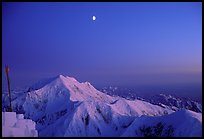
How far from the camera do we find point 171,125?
25672 millimetres

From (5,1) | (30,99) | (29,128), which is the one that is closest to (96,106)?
(30,99)

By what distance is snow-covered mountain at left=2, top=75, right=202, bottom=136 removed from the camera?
38469 millimetres

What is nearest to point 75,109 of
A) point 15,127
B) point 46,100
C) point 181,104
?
point 46,100

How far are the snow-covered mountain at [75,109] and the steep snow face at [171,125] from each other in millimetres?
728

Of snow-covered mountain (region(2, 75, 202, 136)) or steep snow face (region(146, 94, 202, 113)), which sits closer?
snow-covered mountain (region(2, 75, 202, 136))

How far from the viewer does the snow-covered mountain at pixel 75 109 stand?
126 ft

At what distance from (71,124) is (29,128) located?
26719 millimetres

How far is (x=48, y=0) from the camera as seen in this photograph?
673 centimetres

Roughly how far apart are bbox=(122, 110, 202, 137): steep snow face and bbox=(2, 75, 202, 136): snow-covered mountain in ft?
2.39

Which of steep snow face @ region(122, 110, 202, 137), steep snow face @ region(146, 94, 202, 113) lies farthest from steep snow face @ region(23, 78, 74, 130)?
steep snow face @ region(146, 94, 202, 113)

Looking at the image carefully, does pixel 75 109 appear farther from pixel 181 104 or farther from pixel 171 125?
pixel 181 104

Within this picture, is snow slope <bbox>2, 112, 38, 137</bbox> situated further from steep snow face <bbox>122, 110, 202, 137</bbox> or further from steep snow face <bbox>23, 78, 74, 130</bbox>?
steep snow face <bbox>23, 78, 74, 130</bbox>

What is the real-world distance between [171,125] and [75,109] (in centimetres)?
1675

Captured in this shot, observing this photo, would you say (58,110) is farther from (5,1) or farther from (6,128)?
(5,1)
